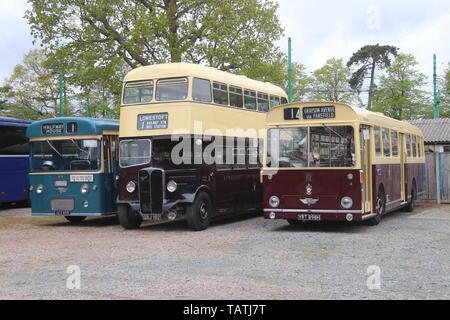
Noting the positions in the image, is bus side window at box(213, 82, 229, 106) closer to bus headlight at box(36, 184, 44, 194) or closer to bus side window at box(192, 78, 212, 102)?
bus side window at box(192, 78, 212, 102)

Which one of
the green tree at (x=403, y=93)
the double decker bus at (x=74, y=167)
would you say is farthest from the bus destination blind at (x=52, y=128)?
the green tree at (x=403, y=93)

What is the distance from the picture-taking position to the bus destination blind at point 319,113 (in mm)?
14547

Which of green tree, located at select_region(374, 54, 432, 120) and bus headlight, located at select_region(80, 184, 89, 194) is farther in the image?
green tree, located at select_region(374, 54, 432, 120)

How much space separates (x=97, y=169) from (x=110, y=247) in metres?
4.82

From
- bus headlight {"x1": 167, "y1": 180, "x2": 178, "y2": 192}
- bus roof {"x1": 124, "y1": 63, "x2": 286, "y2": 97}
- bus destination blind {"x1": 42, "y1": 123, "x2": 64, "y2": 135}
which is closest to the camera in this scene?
bus headlight {"x1": 167, "y1": 180, "x2": 178, "y2": 192}

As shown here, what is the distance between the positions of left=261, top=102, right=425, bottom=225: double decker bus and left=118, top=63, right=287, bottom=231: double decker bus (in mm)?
1905

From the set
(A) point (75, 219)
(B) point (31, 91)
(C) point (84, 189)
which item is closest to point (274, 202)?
(C) point (84, 189)

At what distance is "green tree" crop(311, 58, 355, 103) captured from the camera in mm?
66812

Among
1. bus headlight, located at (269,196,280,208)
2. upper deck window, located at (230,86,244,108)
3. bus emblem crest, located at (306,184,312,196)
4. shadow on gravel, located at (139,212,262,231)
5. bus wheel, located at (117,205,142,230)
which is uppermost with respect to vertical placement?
upper deck window, located at (230,86,244,108)

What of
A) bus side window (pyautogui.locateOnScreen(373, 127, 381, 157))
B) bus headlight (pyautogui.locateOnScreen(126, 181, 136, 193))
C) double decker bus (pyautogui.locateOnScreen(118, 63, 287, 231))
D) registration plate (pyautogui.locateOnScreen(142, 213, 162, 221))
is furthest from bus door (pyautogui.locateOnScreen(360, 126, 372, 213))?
bus headlight (pyautogui.locateOnScreen(126, 181, 136, 193))

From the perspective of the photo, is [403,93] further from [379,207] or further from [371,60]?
[379,207]

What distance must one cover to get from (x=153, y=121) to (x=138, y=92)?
1.07 metres
